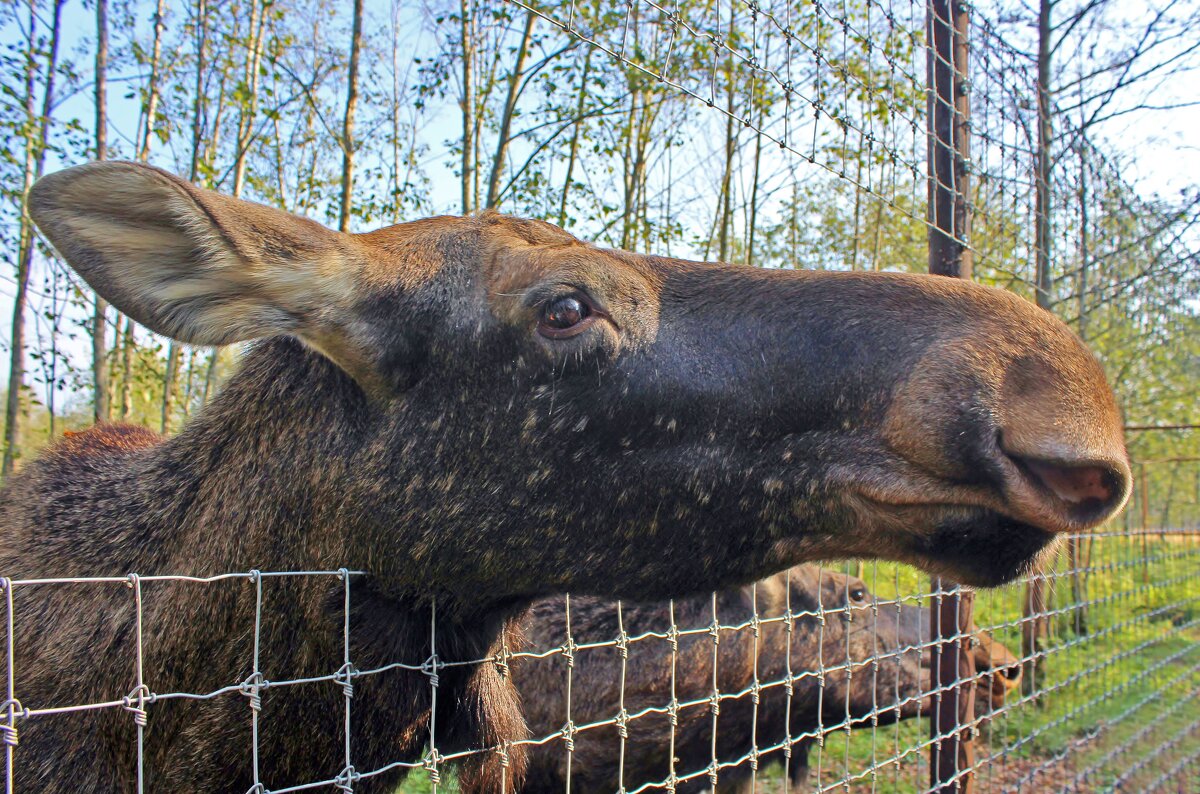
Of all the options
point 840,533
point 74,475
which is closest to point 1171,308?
point 840,533

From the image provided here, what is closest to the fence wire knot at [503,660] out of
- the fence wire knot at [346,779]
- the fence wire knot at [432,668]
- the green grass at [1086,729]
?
the fence wire knot at [432,668]

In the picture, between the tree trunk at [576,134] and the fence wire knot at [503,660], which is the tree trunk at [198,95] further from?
the fence wire knot at [503,660]

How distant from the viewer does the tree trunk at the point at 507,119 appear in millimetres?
12000

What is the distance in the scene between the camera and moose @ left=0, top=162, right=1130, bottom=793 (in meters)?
1.91

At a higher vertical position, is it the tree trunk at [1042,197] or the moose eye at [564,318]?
the tree trunk at [1042,197]

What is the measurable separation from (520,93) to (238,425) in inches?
454

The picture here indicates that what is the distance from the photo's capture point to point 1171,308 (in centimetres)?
834

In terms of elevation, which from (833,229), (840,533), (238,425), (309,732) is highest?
(833,229)

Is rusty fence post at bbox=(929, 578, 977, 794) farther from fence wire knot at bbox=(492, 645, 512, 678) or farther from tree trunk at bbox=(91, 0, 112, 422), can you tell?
tree trunk at bbox=(91, 0, 112, 422)

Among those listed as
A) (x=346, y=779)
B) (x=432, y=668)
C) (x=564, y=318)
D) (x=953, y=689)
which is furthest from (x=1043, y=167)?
(x=346, y=779)

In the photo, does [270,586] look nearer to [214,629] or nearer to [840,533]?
[214,629]

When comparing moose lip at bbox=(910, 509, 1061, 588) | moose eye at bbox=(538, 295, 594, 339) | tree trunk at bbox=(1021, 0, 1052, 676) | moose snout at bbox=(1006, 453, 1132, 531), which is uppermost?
tree trunk at bbox=(1021, 0, 1052, 676)

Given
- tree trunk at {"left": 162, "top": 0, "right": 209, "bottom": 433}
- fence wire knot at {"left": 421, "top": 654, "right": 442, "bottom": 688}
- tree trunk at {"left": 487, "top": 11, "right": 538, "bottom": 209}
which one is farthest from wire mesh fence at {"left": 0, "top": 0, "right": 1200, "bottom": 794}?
tree trunk at {"left": 162, "top": 0, "right": 209, "bottom": 433}

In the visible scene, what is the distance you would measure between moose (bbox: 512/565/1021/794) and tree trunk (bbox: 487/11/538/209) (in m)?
8.69
